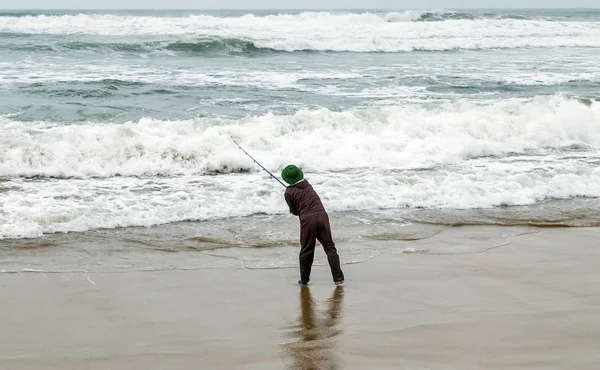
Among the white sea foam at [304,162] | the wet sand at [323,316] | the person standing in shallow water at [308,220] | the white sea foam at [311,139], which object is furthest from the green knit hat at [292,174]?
the white sea foam at [311,139]

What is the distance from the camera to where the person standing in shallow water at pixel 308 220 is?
6.69 m

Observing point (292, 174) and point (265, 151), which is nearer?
point (292, 174)

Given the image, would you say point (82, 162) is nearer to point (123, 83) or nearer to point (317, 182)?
point (317, 182)

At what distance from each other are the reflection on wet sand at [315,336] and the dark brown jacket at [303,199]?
0.75m

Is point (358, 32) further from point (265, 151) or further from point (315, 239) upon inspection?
point (315, 239)

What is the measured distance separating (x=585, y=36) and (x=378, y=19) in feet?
59.2

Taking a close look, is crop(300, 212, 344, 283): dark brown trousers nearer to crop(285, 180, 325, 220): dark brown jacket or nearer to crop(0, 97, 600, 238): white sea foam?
crop(285, 180, 325, 220): dark brown jacket

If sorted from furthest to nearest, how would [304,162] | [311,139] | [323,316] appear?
[311,139] → [304,162] → [323,316]

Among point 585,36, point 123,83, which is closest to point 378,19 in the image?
point 585,36

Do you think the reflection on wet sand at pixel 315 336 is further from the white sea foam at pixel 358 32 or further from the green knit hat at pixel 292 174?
the white sea foam at pixel 358 32

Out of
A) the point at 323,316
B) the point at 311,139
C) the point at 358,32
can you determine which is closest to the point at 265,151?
the point at 311,139

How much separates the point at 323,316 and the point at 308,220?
3.33 ft

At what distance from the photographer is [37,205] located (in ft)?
30.2

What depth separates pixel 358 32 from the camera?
125 ft
